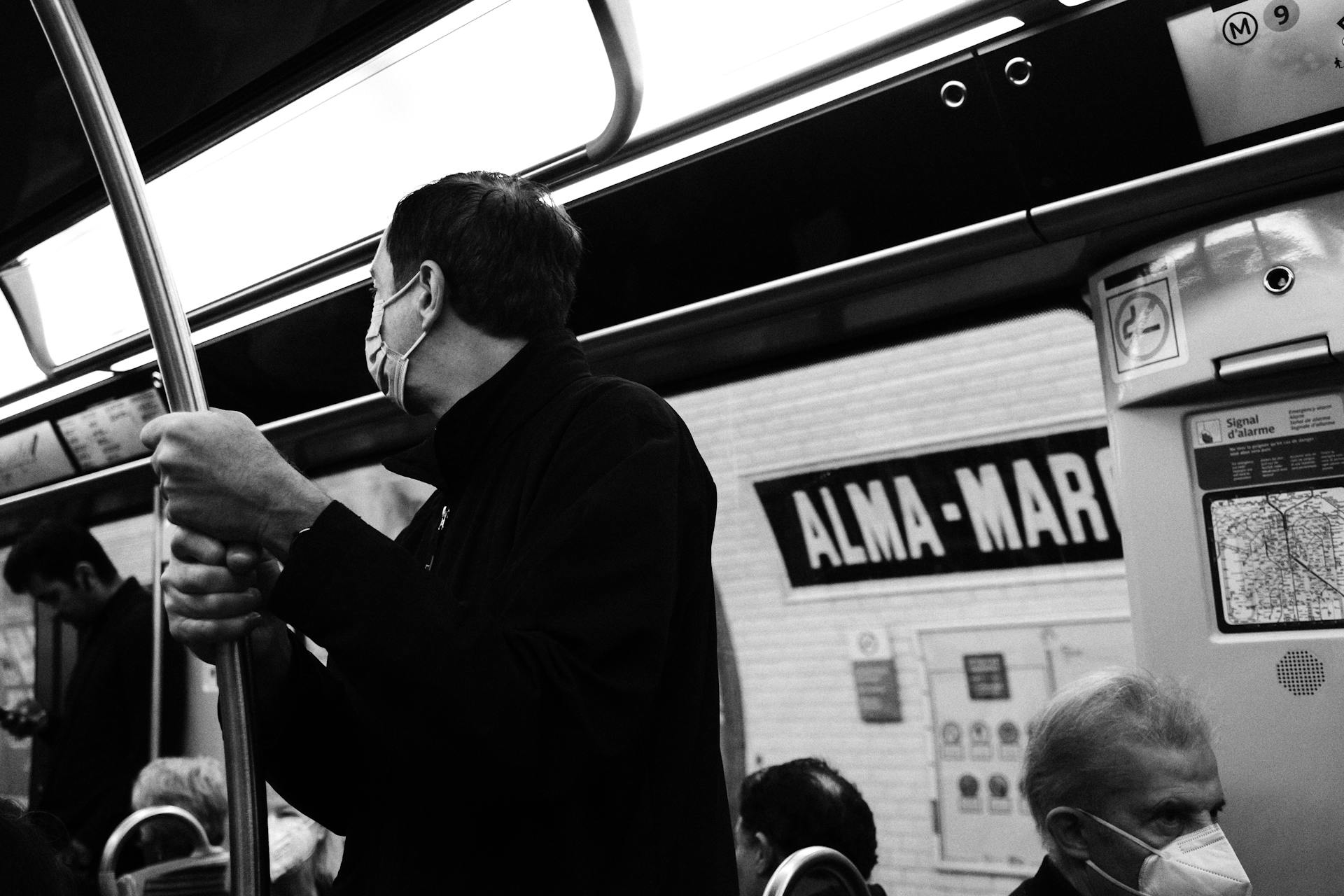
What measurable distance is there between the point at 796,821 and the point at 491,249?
179 centimetres

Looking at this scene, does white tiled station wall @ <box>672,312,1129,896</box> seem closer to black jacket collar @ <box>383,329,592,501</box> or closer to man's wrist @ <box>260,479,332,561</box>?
black jacket collar @ <box>383,329,592,501</box>

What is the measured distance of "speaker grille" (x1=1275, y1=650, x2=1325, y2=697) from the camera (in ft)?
7.42

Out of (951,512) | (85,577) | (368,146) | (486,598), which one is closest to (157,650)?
(85,577)

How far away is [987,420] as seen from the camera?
2980 millimetres

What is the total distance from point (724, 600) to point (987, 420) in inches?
34.2

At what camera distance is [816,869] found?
208 cm

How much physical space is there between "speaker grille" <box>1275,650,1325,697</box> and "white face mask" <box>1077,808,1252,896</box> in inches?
11.6

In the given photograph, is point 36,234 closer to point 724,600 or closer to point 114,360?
point 114,360

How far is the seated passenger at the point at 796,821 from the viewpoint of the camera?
2840 mm

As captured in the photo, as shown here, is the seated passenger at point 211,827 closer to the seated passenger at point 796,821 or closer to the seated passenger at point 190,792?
the seated passenger at point 190,792

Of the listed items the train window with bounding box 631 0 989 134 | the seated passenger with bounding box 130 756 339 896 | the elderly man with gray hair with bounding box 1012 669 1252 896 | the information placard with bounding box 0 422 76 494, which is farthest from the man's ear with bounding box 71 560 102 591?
the elderly man with gray hair with bounding box 1012 669 1252 896

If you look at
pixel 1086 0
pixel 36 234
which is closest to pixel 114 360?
pixel 36 234

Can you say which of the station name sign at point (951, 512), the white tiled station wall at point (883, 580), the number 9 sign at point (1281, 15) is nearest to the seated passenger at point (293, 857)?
the white tiled station wall at point (883, 580)

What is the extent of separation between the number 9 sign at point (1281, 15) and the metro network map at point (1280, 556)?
79 cm
